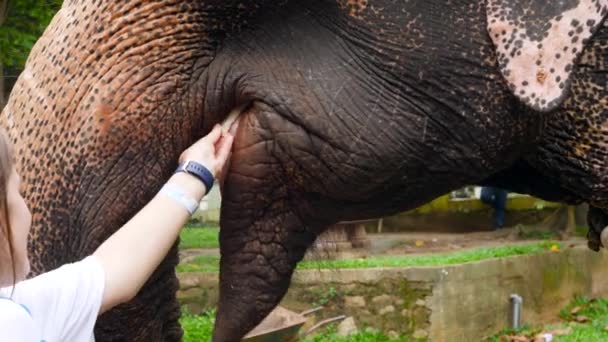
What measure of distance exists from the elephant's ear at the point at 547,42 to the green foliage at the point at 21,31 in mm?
6657

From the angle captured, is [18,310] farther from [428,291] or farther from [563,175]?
[428,291]

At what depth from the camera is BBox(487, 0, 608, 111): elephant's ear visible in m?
1.59

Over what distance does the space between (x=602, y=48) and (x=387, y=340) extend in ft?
18.1

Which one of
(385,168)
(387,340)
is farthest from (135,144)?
(387,340)

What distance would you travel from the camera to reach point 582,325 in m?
7.26

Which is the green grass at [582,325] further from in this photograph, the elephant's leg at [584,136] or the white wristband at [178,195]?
the white wristband at [178,195]

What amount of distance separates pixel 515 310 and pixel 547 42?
6.37 meters

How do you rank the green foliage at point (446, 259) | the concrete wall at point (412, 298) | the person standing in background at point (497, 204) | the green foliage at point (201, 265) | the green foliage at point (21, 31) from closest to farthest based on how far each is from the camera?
the concrete wall at point (412, 298)
the green foliage at point (201, 265)
the green foliage at point (446, 259)
the green foliage at point (21, 31)
the person standing in background at point (497, 204)

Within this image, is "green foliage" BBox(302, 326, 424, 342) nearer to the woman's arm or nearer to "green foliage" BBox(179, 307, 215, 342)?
"green foliage" BBox(179, 307, 215, 342)

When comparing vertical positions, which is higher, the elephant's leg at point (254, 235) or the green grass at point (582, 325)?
the elephant's leg at point (254, 235)

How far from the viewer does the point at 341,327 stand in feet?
23.8

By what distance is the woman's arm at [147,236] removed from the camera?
4.98 feet

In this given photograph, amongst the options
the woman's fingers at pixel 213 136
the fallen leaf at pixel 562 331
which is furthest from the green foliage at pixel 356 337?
the woman's fingers at pixel 213 136

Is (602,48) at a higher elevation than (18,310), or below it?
higher
